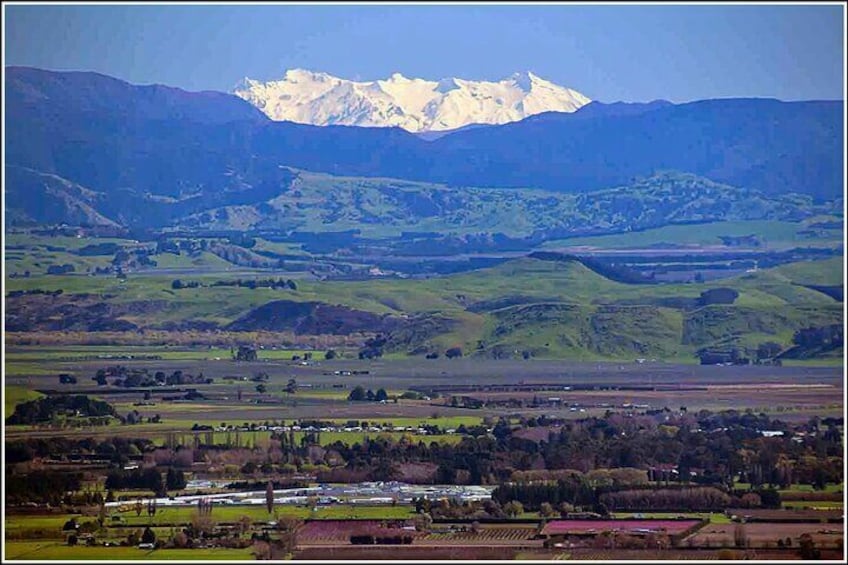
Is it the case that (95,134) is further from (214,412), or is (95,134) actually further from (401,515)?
(401,515)

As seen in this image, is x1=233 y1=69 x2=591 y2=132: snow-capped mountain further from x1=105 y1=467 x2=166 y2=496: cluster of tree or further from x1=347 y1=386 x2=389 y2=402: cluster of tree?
x1=105 y1=467 x2=166 y2=496: cluster of tree

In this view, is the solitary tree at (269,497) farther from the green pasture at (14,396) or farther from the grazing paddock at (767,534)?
the grazing paddock at (767,534)

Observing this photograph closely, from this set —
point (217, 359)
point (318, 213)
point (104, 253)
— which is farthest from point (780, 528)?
point (318, 213)

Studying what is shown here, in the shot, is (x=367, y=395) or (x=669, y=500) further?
(x=367, y=395)

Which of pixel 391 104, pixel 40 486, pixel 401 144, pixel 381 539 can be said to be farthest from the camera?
pixel 391 104

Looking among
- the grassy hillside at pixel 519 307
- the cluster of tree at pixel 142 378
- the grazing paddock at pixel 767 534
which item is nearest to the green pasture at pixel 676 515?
the grazing paddock at pixel 767 534

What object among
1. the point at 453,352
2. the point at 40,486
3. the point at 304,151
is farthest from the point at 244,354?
the point at 304,151

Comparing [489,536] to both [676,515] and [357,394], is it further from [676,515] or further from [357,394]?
[357,394]
